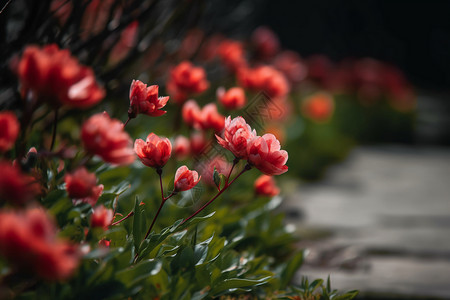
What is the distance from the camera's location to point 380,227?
95.5 inches

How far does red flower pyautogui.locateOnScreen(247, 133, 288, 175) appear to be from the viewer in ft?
3.29

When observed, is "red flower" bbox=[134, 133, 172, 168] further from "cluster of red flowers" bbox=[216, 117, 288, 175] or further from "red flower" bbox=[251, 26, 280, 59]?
"red flower" bbox=[251, 26, 280, 59]

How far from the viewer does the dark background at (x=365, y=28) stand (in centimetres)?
861

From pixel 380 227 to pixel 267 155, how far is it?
64.4 inches

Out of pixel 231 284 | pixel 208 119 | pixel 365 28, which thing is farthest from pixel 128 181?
pixel 365 28

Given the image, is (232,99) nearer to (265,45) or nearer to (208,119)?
(208,119)

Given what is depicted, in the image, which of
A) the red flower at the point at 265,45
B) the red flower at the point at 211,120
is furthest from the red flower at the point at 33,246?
the red flower at the point at 265,45

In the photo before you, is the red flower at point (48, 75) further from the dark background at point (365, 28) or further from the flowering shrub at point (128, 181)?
the dark background at point (365, 28)

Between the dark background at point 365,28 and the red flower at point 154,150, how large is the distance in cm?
774

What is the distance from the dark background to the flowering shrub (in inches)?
239

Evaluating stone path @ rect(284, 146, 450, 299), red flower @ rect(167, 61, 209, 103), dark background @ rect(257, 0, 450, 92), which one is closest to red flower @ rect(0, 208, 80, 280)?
red flower @ rect(167, 61, 209, 103)

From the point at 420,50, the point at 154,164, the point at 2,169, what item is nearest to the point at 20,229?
the point at 2,169

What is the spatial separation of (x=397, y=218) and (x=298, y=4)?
6.78 meters

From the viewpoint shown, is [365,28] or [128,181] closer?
[128,181]
